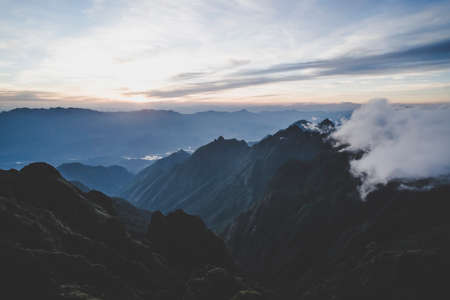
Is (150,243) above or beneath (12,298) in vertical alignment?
beneath

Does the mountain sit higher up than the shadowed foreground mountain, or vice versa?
the shadowed foreground mountain

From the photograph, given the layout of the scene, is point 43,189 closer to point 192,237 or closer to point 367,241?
point 192,237

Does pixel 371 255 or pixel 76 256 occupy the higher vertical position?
pixel 76 256

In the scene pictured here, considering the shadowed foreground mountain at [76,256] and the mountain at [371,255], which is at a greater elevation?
the shadowed foreground mountain at [76,256]

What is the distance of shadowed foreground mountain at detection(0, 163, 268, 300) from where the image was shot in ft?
131

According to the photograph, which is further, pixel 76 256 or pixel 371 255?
pixel 371 255

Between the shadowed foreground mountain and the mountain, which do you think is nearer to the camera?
the shadowed foreground mountain

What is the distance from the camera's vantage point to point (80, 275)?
46.4m

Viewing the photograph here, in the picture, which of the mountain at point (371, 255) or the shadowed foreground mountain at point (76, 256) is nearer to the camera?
the shadowed foreground mountain at point (76, 256)

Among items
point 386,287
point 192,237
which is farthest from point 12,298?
point 386,287

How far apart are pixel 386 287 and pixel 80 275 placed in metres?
93.4

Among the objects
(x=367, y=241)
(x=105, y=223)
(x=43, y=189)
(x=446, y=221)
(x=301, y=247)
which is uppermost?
(x=43, y=189)

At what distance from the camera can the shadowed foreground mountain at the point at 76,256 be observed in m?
39.8

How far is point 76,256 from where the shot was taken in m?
48.8
